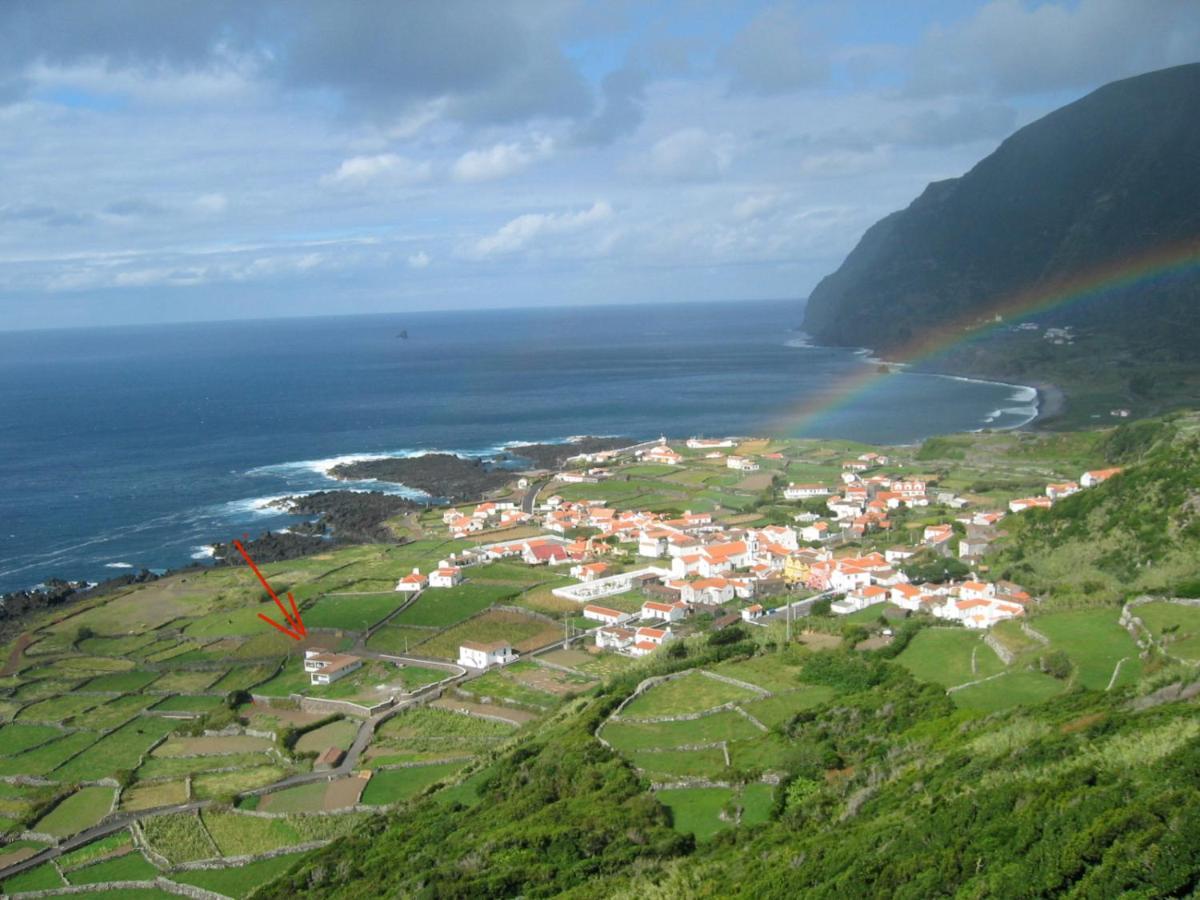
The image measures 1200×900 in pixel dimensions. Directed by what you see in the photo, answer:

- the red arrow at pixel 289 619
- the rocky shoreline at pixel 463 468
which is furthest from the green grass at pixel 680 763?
the rocky shoreline at pixel 463 468

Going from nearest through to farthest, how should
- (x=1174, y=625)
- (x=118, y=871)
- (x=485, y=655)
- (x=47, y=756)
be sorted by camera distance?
(x=118, y=871) < (x=1174, y=625) < (x=47, y=756) < (x=485, y=655)

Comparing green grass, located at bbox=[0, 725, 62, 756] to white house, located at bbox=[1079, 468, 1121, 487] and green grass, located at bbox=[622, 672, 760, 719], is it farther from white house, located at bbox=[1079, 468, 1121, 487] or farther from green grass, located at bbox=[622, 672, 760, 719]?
white house, located at bbox=[1079, 468, 1121, 487]

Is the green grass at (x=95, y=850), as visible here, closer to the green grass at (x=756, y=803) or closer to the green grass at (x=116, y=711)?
Result: the green grass at (x=116, y=711)

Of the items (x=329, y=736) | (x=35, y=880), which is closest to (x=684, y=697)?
(x=329, y=736)

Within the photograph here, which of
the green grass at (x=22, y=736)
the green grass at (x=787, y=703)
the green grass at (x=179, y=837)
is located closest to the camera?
the green grass at (x=179, y=837)

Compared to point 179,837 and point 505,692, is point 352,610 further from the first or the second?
point 179,837

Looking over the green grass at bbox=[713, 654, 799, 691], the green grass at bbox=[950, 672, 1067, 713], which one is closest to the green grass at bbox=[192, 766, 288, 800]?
the green grass at bbox=[713, 654, 799, 691]
